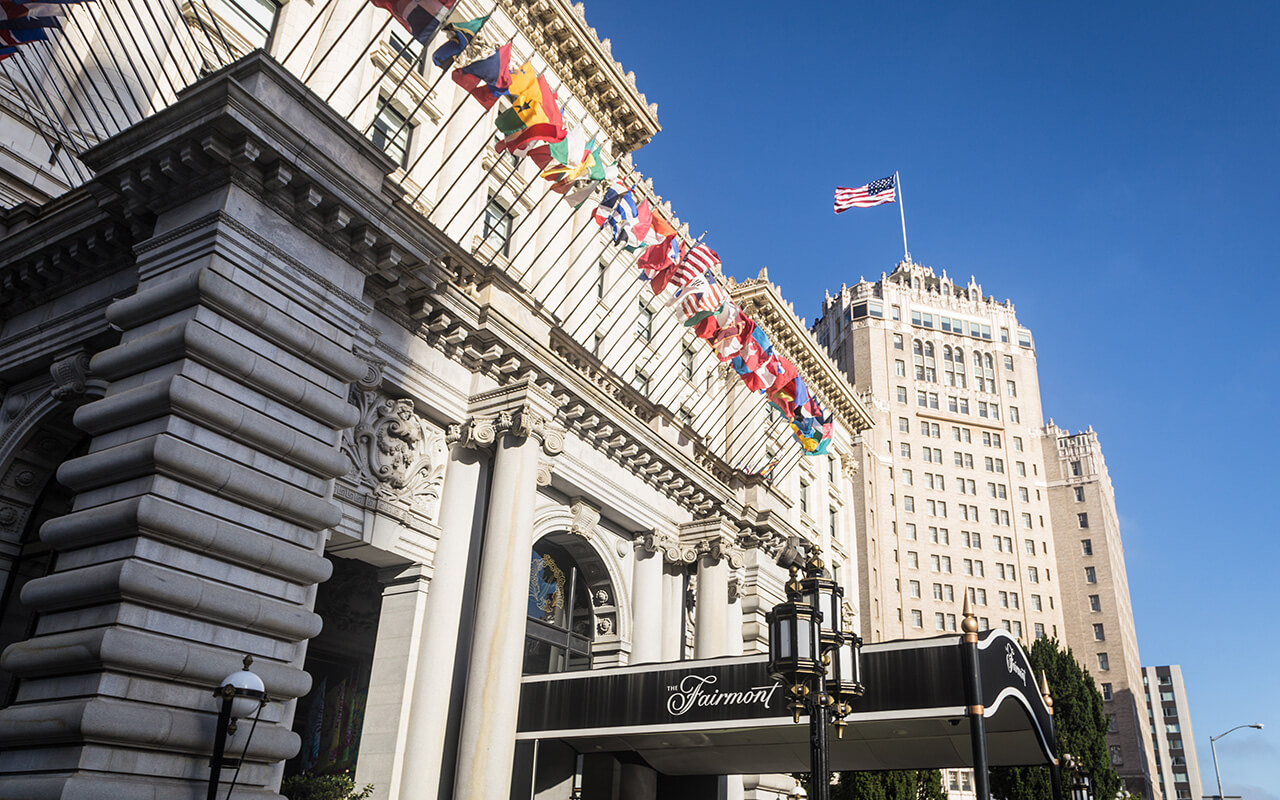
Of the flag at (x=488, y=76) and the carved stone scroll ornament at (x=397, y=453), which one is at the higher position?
the flag at (x=488, y=76)

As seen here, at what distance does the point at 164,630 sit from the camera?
11828 mm

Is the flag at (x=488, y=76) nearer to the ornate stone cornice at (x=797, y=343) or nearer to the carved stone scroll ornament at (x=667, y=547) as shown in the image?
the carved stone scroll ornament at (x=667, y=547)

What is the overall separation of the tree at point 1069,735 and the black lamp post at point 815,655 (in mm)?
34076

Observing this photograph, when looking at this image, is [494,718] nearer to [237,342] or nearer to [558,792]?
[558,792]

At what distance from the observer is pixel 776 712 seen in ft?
60.1

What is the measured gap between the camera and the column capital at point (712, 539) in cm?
2664

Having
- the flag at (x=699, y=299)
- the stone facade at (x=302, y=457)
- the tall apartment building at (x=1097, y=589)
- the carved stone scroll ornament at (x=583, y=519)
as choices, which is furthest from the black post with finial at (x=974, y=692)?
the tall apartment building at (x=1097, y=589)

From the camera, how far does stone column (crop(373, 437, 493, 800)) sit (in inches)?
685

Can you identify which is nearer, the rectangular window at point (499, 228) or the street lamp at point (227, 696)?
the street lamp at point (227, 696)

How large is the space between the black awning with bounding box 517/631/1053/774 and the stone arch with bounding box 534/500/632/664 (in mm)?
3270

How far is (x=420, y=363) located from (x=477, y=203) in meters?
8.36

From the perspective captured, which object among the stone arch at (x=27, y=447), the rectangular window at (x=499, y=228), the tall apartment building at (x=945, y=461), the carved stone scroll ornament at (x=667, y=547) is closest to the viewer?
the stone arch at (x=27, y=447)

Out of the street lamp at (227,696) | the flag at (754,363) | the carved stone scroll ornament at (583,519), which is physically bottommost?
the street lamp at (227,696)

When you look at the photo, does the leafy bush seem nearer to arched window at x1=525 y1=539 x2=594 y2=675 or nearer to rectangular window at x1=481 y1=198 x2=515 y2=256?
arched window at x1=525 y1=539 x2=594 y2=675
